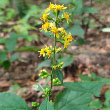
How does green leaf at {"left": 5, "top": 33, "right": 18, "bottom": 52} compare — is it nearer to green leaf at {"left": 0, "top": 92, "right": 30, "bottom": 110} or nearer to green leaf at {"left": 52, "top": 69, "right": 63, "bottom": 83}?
green leaf at {"left": 0, "top": 92, "right": 30, "bottom": 110}

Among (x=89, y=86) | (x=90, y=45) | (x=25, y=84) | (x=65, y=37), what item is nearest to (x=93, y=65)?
(x=90, y=45)

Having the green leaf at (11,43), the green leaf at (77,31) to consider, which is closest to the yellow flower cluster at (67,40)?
the green leaf at (77,31)

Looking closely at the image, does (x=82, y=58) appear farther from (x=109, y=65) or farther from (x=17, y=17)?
(x=17, y=17)

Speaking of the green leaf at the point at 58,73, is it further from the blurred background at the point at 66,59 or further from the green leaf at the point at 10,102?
the blurred background at the point at 66,59

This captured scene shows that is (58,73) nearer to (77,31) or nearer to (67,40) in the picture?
(67,40)

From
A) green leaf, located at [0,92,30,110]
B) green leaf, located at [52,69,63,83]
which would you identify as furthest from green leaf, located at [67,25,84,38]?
green leaf, located at [0,92,30,110]

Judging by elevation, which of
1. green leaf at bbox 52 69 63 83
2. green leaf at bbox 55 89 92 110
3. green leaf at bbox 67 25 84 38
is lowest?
green leaf at bbox 55 89 92 110
